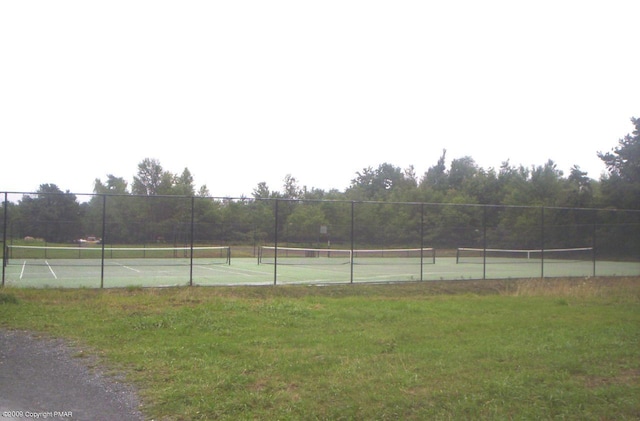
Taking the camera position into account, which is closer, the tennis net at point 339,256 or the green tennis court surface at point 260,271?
the green tennis court surface at point 260,271

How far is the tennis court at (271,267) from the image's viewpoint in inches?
645

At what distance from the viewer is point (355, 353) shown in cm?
695

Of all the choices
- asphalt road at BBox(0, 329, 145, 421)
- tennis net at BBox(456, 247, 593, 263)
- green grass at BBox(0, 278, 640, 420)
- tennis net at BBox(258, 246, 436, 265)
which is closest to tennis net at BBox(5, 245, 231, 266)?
tennis net at BBox(258, 246, 436, 265)

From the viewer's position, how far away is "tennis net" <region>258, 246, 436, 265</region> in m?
20.8

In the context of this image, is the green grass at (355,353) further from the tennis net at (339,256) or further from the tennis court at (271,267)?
the tennis net at (339,256)

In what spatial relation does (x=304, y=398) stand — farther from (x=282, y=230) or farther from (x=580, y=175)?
(x=580, y=175)

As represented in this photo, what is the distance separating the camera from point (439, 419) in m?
4.67

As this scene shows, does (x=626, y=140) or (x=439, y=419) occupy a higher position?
(x=626, y=140)

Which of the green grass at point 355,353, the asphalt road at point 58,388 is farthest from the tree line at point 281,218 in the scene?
the asphalt road at point 58,388

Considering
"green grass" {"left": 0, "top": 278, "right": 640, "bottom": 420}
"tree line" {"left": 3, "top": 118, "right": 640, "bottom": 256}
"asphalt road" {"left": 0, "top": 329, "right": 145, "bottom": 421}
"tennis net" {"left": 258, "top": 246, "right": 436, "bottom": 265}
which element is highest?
"tree line" {"left": 3, "top": 118, "right": 640, "bottom": 256}

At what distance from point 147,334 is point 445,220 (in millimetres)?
20950

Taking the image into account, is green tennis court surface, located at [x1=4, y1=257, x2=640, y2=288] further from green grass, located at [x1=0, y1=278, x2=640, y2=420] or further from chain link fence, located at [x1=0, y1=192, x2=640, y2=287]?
green grass, located at [x1=0, y1=278, x2=640, y2=420]

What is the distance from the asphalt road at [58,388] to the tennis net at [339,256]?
1288 cm

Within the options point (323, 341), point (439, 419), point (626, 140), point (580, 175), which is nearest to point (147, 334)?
point (323, 341)
